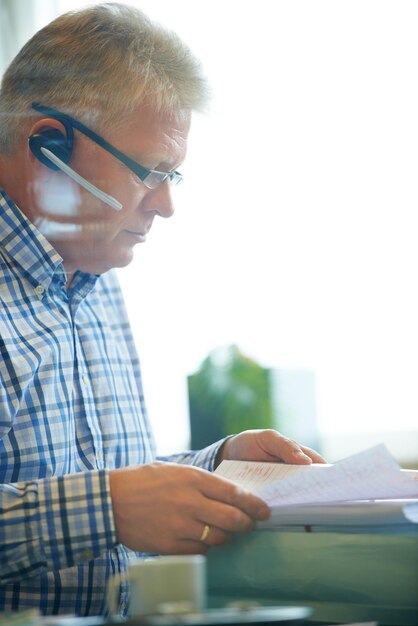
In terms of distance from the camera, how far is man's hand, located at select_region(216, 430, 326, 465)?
118 cm

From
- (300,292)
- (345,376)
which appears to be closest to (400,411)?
(345,376)

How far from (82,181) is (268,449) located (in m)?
0.49

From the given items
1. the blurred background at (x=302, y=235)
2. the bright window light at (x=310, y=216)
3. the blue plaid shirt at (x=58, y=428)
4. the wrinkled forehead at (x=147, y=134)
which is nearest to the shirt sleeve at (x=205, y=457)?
the blue plaid shirt at (x=58, y=428)

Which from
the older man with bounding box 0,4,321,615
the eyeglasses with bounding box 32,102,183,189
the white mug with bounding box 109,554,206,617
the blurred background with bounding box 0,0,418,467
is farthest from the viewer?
the blurred background with bounding box 0,0,418,467

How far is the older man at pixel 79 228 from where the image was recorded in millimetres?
1165

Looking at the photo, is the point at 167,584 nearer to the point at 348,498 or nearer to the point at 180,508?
the point at 180,508

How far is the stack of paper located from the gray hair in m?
0.65

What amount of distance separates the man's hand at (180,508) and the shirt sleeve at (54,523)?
0.10 ft

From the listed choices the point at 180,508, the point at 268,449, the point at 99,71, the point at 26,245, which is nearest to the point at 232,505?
the point at 180,508

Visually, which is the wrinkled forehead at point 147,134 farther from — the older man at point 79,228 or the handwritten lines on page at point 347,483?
the handwritten lines on page at point 347,483

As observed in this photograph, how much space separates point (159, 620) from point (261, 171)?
1.62m

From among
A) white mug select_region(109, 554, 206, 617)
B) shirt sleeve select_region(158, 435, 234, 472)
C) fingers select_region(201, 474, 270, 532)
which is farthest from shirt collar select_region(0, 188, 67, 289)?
white mug select_region(109, 554, 206, 617)

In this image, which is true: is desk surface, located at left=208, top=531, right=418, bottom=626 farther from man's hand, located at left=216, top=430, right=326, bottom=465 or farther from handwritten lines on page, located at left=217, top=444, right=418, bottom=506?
man's hand, located at left=216, top=430, right=326, bottom=465

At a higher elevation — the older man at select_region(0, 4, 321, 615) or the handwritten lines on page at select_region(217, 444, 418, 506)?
the older man at select_region(0, 4, 321, 615)
